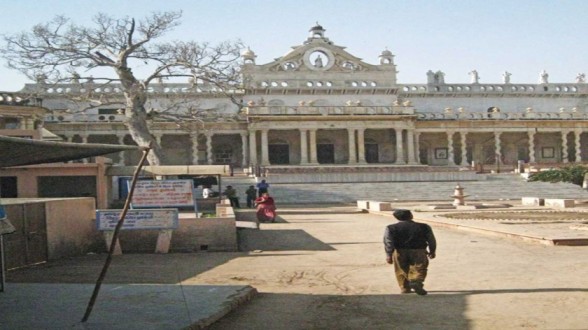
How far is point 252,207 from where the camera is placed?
30.3m

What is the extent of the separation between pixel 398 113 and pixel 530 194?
16.1 m

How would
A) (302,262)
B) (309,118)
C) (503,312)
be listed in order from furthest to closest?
(309,118) < (302,262) < (503,312)

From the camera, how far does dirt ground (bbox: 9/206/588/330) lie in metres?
7.31

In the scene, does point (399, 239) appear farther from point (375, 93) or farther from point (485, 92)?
point (485, 92)

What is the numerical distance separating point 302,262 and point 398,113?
41011mm

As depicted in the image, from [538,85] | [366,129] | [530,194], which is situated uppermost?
[538,85]

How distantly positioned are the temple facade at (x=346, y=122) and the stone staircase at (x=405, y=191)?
10.7m

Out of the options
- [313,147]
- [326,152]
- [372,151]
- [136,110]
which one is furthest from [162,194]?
[372,151]

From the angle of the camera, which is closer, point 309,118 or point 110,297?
point 110,297

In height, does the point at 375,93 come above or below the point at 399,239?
above

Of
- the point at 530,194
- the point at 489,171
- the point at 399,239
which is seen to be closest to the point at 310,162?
the point at 489,171

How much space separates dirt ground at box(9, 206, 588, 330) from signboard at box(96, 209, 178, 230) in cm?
81

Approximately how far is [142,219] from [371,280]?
231 inches

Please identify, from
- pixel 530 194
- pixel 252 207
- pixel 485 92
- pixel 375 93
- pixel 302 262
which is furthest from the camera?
pixel 485 92
